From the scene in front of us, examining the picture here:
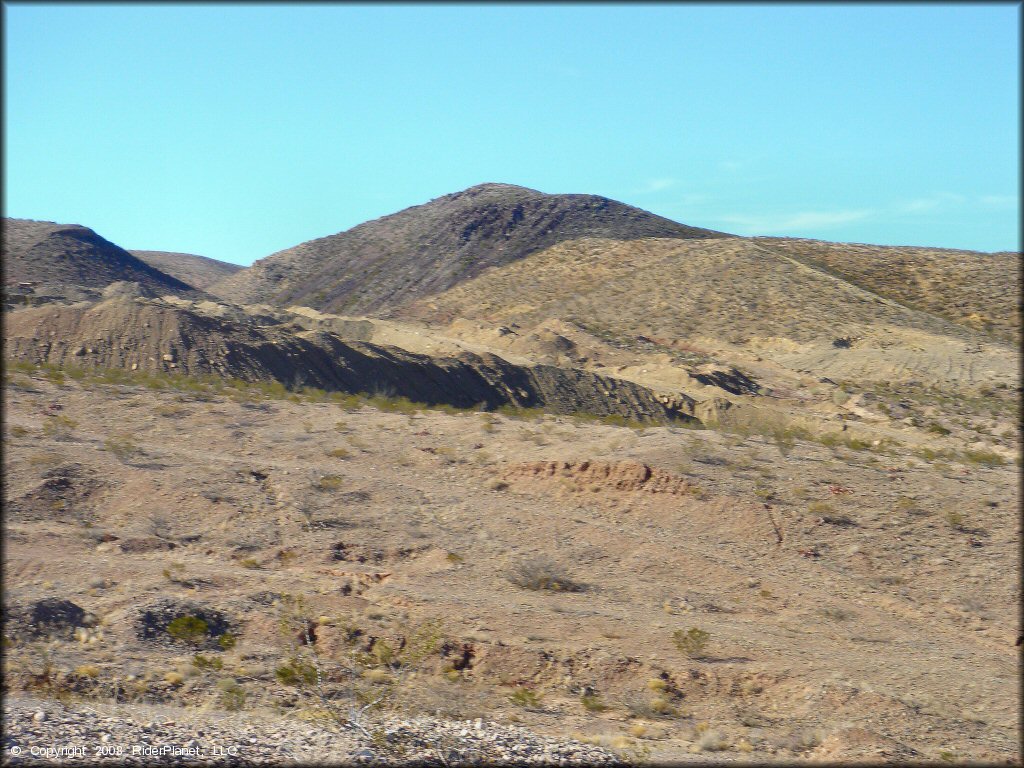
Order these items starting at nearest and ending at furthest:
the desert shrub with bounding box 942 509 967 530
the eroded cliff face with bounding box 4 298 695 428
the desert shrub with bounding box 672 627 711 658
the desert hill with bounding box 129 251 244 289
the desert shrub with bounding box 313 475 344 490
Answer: the desert shrub with bounding box 672 627 711 658 → the desert shrub with bounding box 942 509 967 530 → the desert shrub with bounding box 313 475 344 490 → the eroded cliff face with bounding box 4 298 695 428 → the desert hill with bounding box 129 251 244 289

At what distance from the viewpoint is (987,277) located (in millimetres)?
56594

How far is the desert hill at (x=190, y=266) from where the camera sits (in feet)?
317

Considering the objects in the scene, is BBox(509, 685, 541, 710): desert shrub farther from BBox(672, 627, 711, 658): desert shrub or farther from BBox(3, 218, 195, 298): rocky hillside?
BBox(3, 218, 195, 298): rocky hillside

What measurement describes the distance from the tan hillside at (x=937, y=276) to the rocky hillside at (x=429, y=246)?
11291 millimetres

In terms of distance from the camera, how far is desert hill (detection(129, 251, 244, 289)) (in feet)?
317

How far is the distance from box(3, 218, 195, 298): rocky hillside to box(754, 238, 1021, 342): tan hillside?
143 ft

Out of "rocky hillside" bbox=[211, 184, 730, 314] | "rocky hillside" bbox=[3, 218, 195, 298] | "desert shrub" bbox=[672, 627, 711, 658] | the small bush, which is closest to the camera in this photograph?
the small bush

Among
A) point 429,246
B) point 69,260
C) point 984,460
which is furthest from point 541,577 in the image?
point 429,246

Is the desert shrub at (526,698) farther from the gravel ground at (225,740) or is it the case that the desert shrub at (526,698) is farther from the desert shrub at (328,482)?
the desert shrub at (328,482)

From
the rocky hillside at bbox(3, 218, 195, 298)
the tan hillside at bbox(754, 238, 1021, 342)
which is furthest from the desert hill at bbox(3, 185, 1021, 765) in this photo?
the rocky hillside at bbox(3, 218, 195, 298)

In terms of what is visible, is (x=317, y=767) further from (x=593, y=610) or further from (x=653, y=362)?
(x=653, y=362)

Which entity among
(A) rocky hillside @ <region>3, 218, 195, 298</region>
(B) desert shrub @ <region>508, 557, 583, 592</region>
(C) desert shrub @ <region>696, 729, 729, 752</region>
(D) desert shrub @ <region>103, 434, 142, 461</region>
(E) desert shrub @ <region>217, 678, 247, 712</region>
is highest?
(A) rocky hillside @ <region>3, 218, 195, 298</region>

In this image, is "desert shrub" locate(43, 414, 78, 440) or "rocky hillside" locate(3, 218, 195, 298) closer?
"desert shrub" locate(43, 414, 78, 440)

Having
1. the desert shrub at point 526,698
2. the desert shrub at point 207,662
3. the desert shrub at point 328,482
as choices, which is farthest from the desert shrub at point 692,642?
the desert shrub at point 328,482
